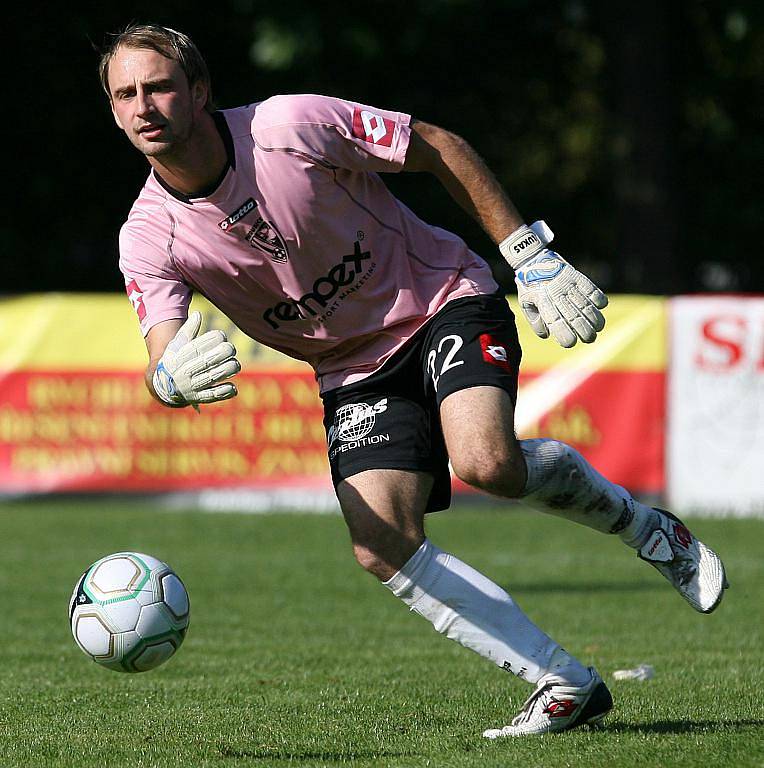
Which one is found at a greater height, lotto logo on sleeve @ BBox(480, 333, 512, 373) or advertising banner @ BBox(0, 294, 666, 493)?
lotto logo on sleeve @ BBox(480, 333, 512, 373)

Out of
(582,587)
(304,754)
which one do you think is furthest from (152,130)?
(582,587)

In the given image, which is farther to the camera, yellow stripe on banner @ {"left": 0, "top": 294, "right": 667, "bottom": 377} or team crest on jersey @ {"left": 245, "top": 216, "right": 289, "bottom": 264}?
yellow stripe on banner @ {"left": 0, "top": 294, "right": 667, "bottom": 377}

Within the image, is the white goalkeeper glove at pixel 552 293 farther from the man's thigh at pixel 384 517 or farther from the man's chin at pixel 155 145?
the man's chin at pixel 155 145

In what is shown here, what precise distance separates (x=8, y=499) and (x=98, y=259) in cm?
784

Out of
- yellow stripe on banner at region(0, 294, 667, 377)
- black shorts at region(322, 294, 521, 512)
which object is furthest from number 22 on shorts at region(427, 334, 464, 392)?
yellow stripe on banner at region(0, 294, 667, 377)

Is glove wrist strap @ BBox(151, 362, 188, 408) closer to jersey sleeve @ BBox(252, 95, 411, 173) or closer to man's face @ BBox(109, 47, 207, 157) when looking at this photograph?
man's face @ BBox(109, 47, 207, 157)

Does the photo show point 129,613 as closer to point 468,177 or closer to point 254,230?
point 254,230

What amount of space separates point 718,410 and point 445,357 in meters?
8.71

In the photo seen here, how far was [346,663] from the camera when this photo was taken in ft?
23.3

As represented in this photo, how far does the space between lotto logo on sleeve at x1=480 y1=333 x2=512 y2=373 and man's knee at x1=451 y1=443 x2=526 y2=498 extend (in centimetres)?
31

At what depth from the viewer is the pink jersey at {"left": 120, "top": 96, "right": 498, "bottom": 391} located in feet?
17.2

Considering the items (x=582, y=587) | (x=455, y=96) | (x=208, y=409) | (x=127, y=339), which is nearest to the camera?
(x=582, y=587)

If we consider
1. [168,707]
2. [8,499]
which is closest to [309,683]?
[168,707]

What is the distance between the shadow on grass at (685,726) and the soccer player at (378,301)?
149mm
